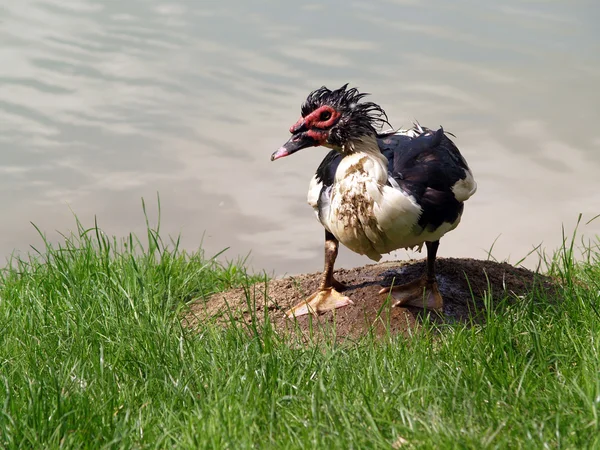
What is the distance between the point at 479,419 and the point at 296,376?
0.90 m

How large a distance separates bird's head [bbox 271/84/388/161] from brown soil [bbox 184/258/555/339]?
0.98 metres

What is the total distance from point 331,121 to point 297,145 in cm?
26

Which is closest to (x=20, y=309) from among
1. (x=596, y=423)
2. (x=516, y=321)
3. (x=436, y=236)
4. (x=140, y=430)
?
(x=140, y=430)

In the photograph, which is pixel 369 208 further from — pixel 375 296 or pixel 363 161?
pixel 375 296

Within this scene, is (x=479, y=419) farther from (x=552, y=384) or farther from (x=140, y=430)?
(x=140, y=430)

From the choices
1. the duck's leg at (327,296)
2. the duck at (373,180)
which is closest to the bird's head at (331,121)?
the duck at (373,180)

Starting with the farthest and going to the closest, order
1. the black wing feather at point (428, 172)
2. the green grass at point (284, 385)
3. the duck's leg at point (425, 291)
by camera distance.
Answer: the duck's leg at point (425, 291) < the black wing feather at point (428, 172) < the green grass at point (284, 385)

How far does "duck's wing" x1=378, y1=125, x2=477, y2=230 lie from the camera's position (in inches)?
173

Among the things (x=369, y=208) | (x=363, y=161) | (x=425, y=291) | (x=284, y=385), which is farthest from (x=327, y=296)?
(x=284, y=385)

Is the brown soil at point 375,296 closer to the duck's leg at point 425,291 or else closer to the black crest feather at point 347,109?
the duck's leg at point 425,291

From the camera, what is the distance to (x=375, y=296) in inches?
200

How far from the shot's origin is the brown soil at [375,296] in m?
4.73

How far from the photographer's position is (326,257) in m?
5.02

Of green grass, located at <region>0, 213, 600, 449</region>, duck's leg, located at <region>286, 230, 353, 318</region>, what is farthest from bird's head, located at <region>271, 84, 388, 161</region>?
green grass, located at <region>0, 213, 600, 449</region>
